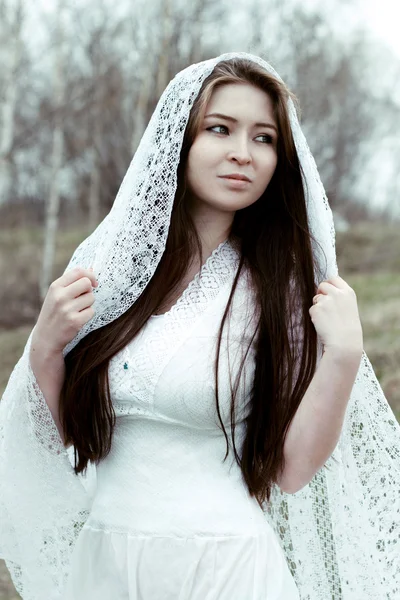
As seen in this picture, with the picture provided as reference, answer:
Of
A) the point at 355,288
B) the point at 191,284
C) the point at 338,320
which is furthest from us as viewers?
the point at 355,288

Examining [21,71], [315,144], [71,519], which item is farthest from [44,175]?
[71,519]

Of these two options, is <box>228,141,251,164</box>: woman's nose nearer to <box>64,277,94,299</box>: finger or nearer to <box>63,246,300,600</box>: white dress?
<box>63,246,300,600</box>: white dress

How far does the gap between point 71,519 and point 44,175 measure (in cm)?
1807

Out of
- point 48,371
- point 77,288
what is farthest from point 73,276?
point 48,371

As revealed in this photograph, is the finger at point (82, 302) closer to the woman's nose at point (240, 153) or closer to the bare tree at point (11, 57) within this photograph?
the woman's nose at point (240, 153)

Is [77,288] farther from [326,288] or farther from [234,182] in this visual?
[326,288]

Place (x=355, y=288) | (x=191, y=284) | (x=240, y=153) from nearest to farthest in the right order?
(x=240, y=153)
(x=191, y=284)
(x=355, y=288)

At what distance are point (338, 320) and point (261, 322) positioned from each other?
0.73ft

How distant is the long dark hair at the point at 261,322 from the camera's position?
1.99 metres

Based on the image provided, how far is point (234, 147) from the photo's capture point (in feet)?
6.53

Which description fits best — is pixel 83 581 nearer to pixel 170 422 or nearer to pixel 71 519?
pixel 71 519

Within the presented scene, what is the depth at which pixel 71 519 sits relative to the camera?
2.27 m

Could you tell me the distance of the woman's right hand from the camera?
6.40 feet

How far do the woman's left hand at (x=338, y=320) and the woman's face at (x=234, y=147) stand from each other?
334mm
